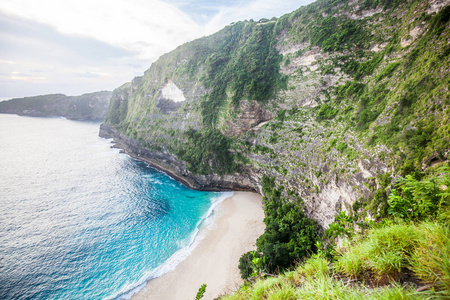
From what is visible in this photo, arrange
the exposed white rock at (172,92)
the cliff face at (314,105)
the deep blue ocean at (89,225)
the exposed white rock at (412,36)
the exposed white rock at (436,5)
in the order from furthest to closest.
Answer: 1. the exposed white rock at (172,92)
2. the deep blue ocean at (89,225)
3. the exposed white rock at (412,36)
4. the exposed white rock at (436,5)
5. the cliff face at (314,105)

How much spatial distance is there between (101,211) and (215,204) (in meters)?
21.7

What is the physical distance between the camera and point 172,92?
57656 millimetres

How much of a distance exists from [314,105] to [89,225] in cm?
4305

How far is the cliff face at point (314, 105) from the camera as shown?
591 inches

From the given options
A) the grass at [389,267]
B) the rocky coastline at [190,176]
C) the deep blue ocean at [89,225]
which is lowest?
the deep blue ocean at [89,225]

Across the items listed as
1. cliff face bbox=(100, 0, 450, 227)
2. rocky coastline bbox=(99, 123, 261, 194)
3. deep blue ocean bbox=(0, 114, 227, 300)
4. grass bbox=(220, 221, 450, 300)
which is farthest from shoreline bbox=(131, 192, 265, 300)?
grass bbox=(220, 221, 450, 300)

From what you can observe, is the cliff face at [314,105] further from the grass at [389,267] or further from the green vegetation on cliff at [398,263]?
the grass at [389,267]

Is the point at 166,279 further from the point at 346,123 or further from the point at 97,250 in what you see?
the point at 346,123

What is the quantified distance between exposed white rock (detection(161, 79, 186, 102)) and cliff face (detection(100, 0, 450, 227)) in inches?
20.5

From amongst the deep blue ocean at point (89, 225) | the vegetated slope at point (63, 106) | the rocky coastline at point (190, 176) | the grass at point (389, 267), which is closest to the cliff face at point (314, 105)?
the rocky coastline at point (190, 176)

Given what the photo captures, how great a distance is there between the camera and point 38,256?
79.0ft

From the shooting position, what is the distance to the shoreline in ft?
65.1

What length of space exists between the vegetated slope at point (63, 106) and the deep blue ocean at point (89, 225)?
88082mm

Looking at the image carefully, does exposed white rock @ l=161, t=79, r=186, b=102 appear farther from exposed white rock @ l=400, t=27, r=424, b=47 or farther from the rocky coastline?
exposed white rock @ l=400, t=27, r=424, b=47
